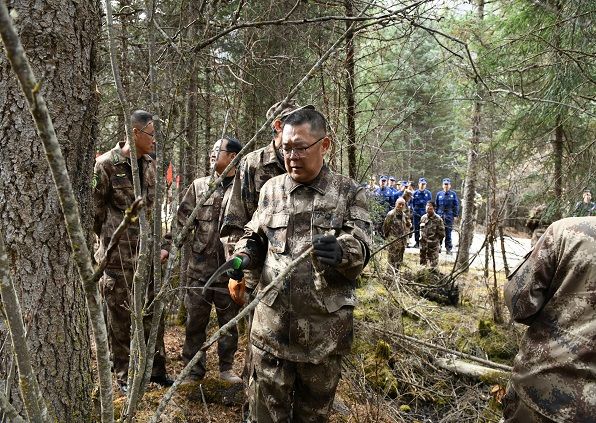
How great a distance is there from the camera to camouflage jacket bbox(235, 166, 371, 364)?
2.55 meters

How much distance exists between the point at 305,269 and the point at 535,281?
1246 mm

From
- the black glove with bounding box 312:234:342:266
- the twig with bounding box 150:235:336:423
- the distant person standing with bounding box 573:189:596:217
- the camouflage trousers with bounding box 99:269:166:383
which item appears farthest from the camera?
the distant person standing with bounding box 573:189:596:217

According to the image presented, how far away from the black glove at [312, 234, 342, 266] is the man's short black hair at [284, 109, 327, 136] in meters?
0.74

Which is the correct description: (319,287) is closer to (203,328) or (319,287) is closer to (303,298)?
(303,298)

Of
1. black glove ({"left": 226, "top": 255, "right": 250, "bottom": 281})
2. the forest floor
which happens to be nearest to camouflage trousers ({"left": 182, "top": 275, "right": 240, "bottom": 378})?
the forest floor

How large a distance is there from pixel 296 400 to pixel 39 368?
4.78 feet

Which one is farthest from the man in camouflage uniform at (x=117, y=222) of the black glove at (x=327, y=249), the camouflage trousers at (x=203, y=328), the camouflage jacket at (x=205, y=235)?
the black glove at (x=327, y=249)

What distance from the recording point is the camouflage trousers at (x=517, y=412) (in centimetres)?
242

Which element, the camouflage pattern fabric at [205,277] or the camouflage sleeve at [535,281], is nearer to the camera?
the camouflage sleeve at [535,281]

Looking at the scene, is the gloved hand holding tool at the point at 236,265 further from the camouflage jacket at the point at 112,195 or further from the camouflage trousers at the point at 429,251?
the camouflage trousers at the point at 429,251

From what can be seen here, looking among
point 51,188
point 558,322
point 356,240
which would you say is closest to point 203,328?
point 356,240

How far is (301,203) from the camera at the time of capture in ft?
8.86

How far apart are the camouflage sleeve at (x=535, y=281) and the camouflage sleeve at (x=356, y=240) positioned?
2.74ft

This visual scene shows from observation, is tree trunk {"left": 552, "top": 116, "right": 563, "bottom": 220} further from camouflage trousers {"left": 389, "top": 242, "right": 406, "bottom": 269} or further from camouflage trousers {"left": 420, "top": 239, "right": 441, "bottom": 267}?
camouflage trousers {"left": 420, "top": 239, "right": 441, "bottom": 267}
